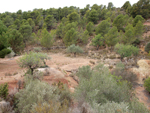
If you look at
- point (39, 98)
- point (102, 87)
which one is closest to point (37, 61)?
point (39, 98)

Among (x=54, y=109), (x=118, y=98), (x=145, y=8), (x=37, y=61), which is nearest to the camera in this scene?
(x=54, y=109)

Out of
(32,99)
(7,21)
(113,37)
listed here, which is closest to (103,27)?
(113,37)

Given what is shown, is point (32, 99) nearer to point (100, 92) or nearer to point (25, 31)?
point (100, 92)

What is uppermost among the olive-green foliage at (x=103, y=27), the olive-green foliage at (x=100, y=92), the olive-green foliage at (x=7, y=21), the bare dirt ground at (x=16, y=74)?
the olive-green foliage at (x=7, y=21)

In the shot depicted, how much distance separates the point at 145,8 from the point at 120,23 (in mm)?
17441

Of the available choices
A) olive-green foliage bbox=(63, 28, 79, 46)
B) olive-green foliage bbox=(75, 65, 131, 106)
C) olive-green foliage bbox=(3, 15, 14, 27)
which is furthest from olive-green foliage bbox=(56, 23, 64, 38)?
olive-green foliage bbox=(75, 65, 131, 106)

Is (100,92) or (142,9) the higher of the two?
(142,9)

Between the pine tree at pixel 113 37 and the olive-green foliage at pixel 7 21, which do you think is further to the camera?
the olive-green foliage at pixel 7 21

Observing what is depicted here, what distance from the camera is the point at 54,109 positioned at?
3951mm

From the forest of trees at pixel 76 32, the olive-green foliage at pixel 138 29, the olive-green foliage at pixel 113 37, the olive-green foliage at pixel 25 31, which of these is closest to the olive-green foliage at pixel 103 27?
the forest of trees at pixel 76 32

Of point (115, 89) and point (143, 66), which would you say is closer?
point (115, 89)

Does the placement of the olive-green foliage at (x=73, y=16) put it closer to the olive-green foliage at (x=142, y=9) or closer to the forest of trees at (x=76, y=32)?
the forest of trees at (x=76, y=32)

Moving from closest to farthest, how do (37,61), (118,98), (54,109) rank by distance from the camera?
(54,109) < (118,98) < (37,61)

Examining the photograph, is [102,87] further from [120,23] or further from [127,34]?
[120,23]
